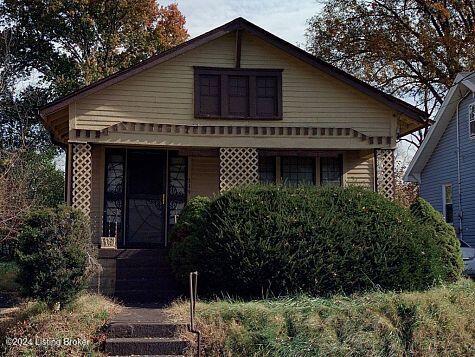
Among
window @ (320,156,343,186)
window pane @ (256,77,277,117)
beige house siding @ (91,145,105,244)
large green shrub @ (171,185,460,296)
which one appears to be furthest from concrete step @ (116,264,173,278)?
window @ (320,156,343,186)

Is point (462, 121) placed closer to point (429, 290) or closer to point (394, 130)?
point (394, 130)

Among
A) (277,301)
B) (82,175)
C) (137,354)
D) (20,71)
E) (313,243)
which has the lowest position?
(137,354)

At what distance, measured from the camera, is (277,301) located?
1016 cm

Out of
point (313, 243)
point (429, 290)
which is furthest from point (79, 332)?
point (429, 290)

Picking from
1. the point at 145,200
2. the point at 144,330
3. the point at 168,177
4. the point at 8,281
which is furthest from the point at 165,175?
the point at 144,330

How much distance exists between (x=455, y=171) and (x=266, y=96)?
11504 mm

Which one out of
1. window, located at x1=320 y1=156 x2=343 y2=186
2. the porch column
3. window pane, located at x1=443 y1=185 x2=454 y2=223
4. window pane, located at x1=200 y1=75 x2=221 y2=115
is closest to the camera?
window pane, located at x1=200 y1=75 x2=221 y2=115

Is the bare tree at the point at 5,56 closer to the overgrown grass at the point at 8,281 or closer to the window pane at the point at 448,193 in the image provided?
the overgrown grass at the point at 8,281

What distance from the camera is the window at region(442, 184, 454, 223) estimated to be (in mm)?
24680

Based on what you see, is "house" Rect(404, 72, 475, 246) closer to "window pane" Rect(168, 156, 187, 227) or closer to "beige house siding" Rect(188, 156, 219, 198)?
"beige house siding" Rect(188, 156, 219, 198)

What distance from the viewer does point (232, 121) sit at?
15367 mm

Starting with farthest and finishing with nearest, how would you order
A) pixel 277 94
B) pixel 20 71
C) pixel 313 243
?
pixel 20 71
pixel 277 94
pixel 313 243

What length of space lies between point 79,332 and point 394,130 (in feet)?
32.7

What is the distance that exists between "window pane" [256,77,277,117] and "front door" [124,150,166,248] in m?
3.00
